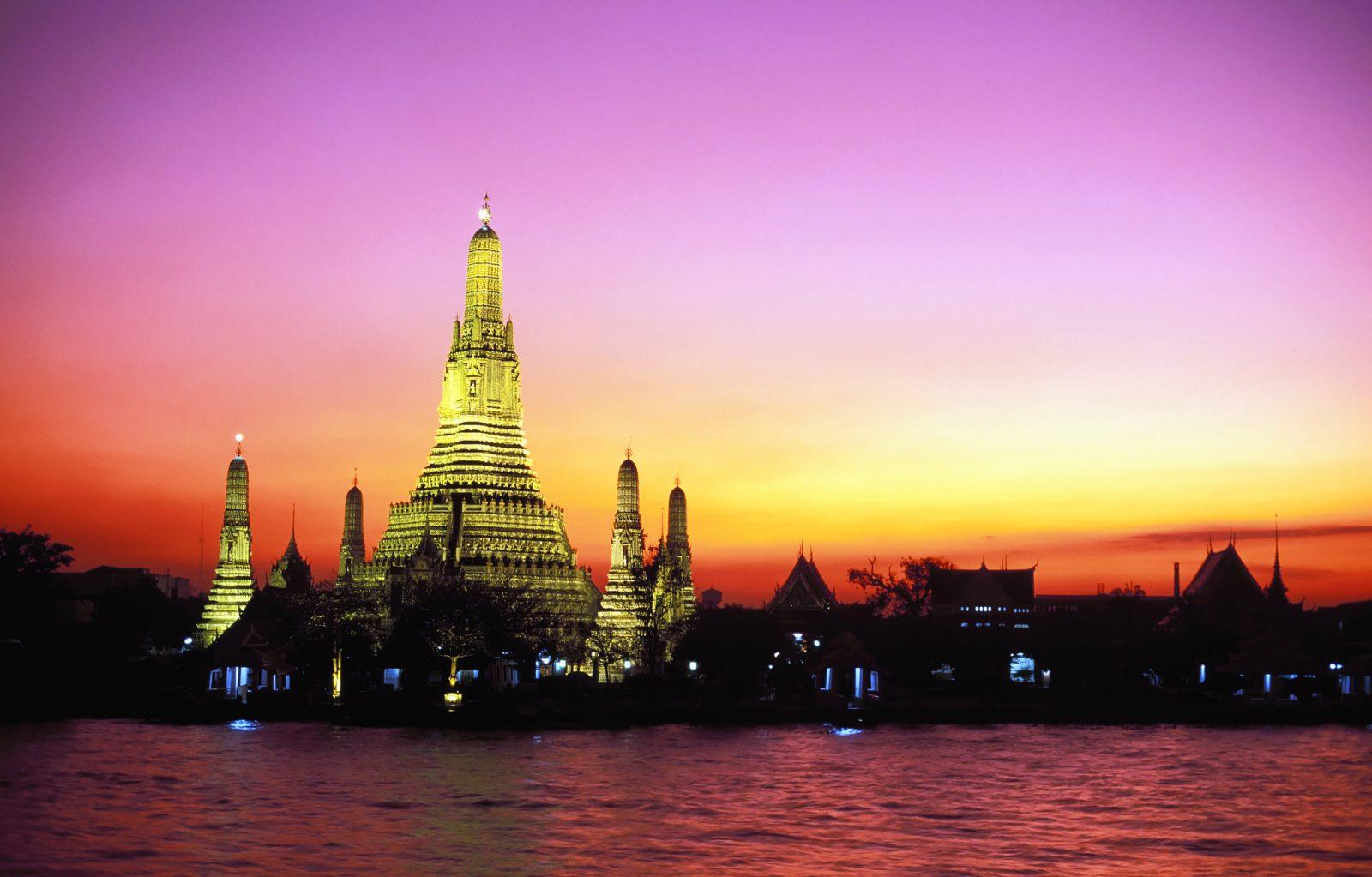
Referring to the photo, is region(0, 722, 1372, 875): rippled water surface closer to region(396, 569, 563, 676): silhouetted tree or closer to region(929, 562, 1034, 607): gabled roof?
region(396, 569, 563, 676): silhouetted tree

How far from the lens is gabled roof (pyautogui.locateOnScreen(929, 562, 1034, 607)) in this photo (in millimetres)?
115875

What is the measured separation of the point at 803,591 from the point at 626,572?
134ft

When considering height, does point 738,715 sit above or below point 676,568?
below

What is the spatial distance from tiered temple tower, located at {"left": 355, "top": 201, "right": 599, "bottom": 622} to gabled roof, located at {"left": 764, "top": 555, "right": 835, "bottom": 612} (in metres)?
32.5

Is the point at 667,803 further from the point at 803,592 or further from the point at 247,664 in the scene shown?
the point at 803,592

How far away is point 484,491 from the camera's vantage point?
86250mm

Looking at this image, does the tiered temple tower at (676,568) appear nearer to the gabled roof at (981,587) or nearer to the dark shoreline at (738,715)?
the dark shoreline at (738,715)

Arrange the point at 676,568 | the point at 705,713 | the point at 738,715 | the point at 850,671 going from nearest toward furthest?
the point at 705,713
the point at 738,715
the point at 850,671
the point at 676,568

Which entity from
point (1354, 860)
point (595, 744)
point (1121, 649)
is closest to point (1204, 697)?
point (1121, 649)

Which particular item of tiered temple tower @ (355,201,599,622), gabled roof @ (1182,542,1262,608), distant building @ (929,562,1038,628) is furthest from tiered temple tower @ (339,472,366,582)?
gabled roof @ (1182,542,1262,608)

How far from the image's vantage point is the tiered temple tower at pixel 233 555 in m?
96.1

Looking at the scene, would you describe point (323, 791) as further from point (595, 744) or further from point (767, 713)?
point (767, 713)

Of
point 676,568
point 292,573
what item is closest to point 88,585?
point 292,573

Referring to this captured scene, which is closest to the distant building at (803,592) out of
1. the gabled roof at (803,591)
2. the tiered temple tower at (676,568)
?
the gabled roof at (803,591)
